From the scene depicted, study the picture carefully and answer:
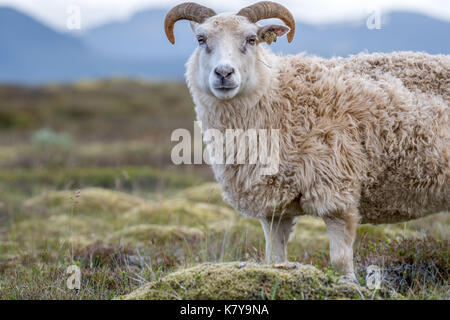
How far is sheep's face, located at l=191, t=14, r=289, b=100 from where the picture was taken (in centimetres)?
495

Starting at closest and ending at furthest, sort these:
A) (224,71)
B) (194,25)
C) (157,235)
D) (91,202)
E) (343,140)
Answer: (224,71) < (343,140) < (194,25) < (157,235) < (91,202)

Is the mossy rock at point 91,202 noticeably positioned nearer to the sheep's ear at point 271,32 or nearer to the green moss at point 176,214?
the green moss at point 176,214

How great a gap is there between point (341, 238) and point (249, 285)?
159cm

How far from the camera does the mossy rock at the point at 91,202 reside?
36.7ft

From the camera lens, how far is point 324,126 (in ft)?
16.5

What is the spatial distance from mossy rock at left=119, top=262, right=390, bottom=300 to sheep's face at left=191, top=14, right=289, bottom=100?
188 centimetres

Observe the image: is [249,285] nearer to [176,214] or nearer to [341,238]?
[341,238]

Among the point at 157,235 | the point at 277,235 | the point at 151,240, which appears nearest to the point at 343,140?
the point at 277,235

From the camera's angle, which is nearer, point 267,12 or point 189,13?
point 267,12

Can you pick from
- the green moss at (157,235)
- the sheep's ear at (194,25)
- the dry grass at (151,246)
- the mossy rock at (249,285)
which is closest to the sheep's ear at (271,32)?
the sheep's ear at (194,25)

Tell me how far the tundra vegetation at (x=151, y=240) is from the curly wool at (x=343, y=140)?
71 centimetres

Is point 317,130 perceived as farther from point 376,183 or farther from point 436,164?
point 436,164
